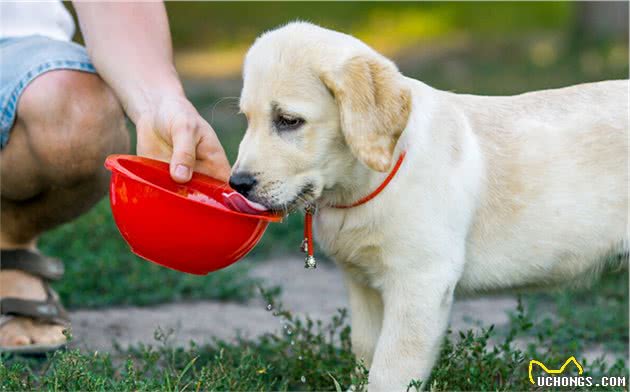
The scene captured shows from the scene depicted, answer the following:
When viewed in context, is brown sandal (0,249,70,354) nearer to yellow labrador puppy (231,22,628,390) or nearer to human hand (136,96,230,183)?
human hand (136,96,230,183)

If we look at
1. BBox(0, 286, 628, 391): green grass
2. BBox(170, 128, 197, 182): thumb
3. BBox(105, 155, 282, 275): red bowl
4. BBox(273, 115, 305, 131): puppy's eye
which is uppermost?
BBox(273, 115, 305, 131): puppy's eye

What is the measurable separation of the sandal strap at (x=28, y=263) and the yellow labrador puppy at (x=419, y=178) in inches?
46.1

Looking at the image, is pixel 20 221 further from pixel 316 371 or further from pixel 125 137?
pixel 316 371

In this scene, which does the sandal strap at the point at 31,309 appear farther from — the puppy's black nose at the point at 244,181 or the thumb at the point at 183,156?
the puppy's black nose at the point at 244,181

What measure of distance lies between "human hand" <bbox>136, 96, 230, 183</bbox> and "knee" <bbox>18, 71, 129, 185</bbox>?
1.01 feet

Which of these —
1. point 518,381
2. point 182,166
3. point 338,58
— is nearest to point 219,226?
point 182,166

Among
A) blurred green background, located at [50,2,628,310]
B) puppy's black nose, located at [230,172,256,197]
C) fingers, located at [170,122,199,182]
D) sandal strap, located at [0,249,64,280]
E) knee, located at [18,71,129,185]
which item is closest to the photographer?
puppy's black nose, located at [230,172,256,197]

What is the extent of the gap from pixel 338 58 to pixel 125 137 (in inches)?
42.9

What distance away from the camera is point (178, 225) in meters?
2.58

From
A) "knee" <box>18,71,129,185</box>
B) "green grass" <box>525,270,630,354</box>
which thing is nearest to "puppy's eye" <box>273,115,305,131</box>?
"knee" <box>18,71,129,185</box>

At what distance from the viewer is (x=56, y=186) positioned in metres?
3.33

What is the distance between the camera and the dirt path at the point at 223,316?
3580 mm

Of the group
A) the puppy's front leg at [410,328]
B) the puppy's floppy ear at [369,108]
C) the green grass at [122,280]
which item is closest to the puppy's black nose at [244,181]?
the puppy's floppy ear at [369,108]

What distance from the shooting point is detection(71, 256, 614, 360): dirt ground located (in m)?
3.56
